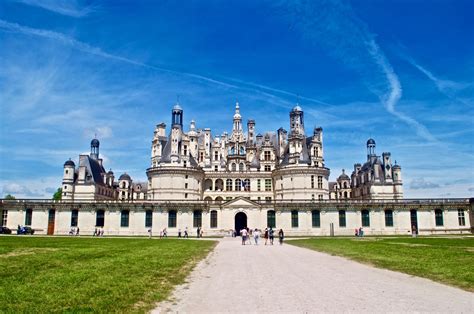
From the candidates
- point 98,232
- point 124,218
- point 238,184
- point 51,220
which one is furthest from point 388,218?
point 51,220

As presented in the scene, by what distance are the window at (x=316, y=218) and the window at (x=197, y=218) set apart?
18.1 metres

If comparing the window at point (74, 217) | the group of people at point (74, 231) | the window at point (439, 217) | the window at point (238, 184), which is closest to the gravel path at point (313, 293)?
the group of people at point (74, 231)

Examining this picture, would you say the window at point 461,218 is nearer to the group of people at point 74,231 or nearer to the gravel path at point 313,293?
the gravel path at point 313,293

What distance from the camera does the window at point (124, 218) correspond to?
65500mm

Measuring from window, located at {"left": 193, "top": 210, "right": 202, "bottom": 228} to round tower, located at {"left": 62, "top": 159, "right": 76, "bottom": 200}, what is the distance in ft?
93.8

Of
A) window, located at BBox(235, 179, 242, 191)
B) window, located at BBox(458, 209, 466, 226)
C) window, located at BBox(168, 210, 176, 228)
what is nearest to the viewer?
window, located at BBox(458, 209, 466, 226)

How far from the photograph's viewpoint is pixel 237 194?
79.9 metres

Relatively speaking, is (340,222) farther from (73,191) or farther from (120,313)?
(120,313)

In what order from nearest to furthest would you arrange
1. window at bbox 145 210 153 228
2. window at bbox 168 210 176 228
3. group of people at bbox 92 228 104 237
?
group of people at bbox 92 228 104 237
window at bbox 145 210 153 228
window at bbox 168 210 176 228

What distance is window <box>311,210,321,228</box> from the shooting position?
65000 millimetres

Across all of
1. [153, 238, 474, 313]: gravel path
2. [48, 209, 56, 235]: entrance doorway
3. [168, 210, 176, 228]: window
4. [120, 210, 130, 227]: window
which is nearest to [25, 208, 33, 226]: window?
[48, 209, 56, 235]: entrance doorway

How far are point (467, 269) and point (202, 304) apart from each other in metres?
11.9

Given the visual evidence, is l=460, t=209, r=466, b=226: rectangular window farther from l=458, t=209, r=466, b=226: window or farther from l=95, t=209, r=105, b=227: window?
l=95, t=209, r=105, b=227: window

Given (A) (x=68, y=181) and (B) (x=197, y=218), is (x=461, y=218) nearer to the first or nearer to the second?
(B) (x=197, y=218)
